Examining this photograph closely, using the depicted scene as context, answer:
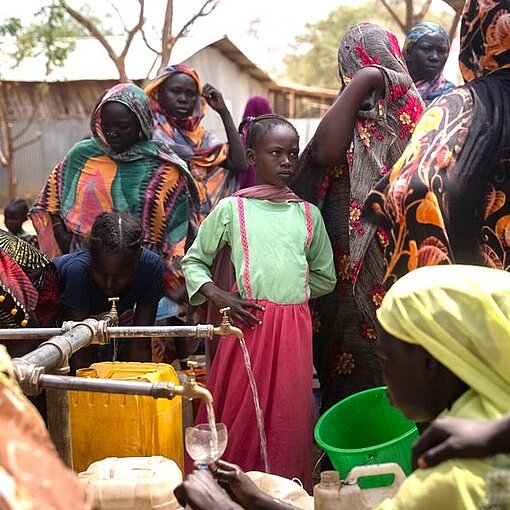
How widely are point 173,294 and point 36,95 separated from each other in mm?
13221

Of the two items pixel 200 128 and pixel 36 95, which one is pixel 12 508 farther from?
pixel 36 95

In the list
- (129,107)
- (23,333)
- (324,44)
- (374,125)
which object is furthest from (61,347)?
(324,44)

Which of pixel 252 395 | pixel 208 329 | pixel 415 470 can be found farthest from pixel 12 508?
pixel 252 395

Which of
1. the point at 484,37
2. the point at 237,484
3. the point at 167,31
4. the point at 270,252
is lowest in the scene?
the point at 237,484

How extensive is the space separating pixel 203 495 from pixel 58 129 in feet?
53.4

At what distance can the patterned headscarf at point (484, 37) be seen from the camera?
236 centimetres

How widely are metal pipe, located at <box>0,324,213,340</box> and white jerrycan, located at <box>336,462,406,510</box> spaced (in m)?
0.59

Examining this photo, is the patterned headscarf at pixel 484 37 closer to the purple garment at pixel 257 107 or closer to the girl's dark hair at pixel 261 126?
the girl's dark hair at pixel 261 126

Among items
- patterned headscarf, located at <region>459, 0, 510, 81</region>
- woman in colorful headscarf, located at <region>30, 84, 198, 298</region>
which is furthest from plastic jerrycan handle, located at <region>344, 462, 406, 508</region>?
woman in colorful headscarf, located at <region>30, 84, 198, 298</region>

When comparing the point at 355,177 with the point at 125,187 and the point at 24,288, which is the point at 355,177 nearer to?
the point at 24,288

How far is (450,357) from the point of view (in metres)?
1.61

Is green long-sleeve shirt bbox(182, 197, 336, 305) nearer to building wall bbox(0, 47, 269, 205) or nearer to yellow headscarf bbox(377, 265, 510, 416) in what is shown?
yellow headscarf bbox(377, 265, 510, 416)

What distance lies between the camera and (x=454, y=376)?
5.55 feet

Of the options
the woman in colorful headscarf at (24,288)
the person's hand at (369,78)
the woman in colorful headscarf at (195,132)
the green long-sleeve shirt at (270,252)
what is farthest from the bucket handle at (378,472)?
the woman in colorful headscarf at (195,132)
